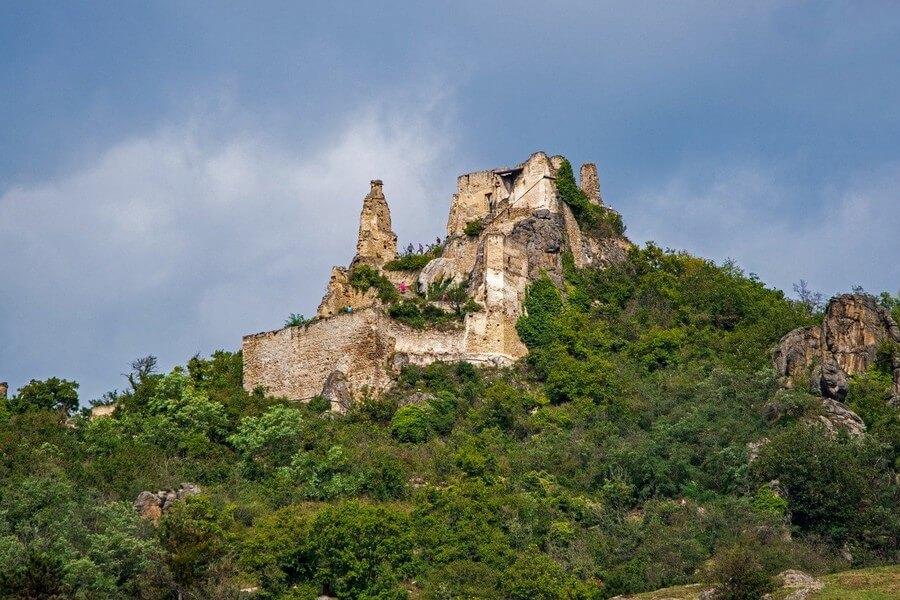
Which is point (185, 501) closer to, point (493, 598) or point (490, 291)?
point (493, 598)

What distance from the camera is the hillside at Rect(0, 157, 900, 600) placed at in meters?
41.9

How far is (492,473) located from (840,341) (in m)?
14.0

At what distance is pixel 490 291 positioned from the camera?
58250mm

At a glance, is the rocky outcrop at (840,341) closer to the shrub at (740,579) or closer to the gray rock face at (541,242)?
the gray rock face at (541,242)

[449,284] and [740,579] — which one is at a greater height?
[449,284]

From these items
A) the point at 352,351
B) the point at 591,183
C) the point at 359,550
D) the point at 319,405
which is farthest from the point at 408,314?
the point at 359,550

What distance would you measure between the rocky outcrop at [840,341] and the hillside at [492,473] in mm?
248

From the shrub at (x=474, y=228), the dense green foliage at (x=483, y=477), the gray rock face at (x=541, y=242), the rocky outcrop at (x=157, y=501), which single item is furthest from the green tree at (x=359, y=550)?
the shrub at (x=474, y=228)

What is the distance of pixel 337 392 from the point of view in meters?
54.9

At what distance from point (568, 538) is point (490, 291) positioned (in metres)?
14.7

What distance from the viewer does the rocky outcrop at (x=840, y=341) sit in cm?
5438

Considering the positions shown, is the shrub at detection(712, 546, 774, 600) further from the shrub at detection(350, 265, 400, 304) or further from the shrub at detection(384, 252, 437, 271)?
the shrub at detection(384, 252, 437, 271)

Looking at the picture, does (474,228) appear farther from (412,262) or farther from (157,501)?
(157,501)

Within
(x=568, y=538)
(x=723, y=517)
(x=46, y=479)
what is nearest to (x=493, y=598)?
(x=568, y=538)
